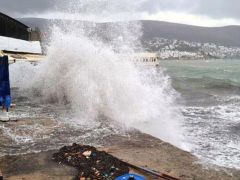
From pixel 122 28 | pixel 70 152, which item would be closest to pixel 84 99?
pixel 70 152

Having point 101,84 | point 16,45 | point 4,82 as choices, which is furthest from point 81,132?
point 16,45

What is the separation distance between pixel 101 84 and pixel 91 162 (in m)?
6.68

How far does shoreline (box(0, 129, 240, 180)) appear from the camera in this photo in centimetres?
675

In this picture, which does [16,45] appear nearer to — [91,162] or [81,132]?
[81,132]

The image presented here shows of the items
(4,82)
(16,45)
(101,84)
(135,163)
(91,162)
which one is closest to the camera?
(91,162)

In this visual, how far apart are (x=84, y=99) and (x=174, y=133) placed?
4.16 meters

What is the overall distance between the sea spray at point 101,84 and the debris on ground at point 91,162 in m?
3.14

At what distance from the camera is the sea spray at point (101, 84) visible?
12.2 meters

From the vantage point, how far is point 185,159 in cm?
773

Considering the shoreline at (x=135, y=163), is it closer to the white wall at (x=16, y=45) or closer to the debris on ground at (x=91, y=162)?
the debris on ground at (x=91, y=162)

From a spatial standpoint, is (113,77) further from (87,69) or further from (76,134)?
(76,134)

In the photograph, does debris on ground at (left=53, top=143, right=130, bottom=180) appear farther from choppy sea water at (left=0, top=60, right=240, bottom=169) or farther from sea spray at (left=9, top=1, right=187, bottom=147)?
sea spray at (left=9, top=1, right=187, bottom=147)

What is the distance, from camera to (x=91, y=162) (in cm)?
716

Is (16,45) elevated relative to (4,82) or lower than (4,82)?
elevated
